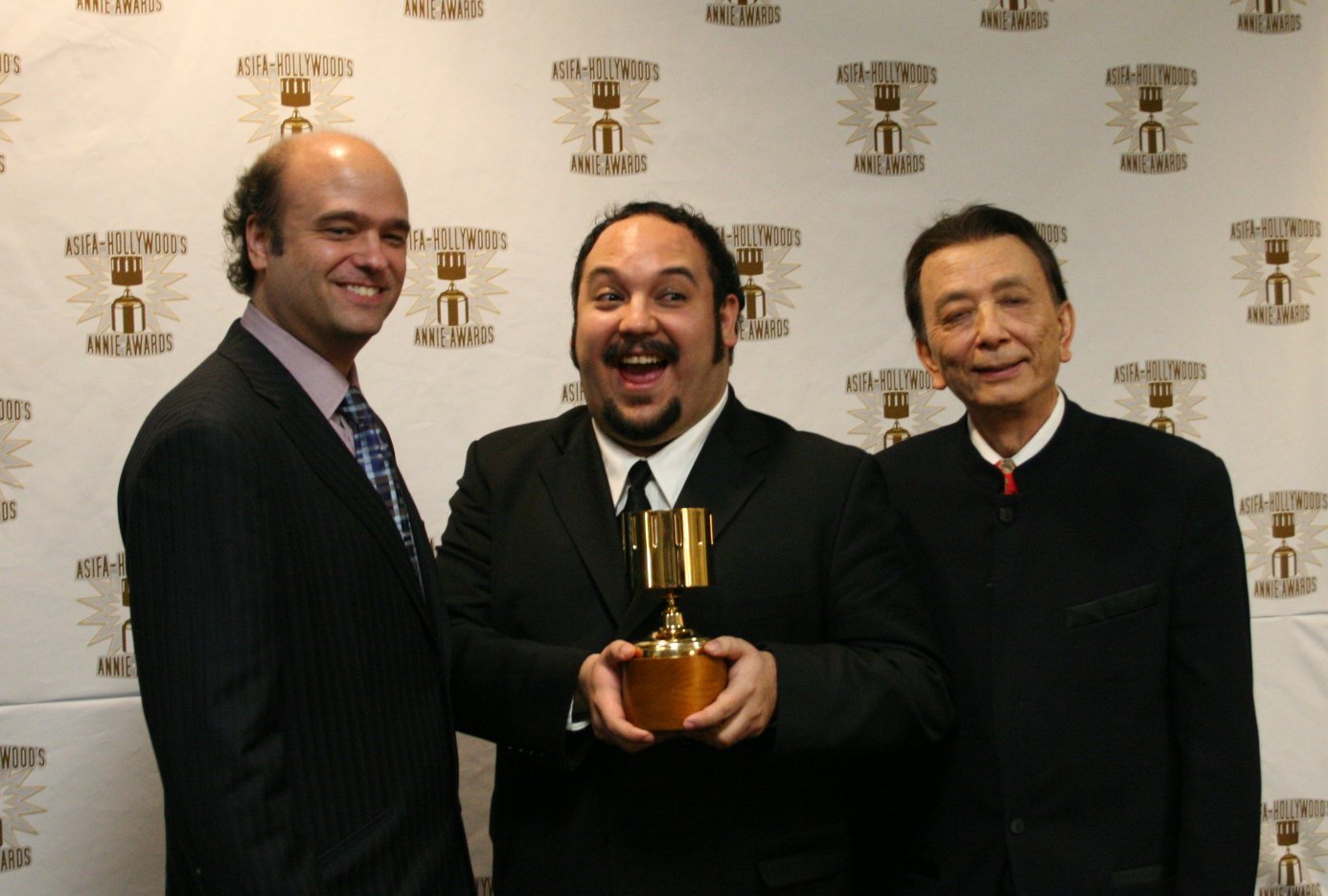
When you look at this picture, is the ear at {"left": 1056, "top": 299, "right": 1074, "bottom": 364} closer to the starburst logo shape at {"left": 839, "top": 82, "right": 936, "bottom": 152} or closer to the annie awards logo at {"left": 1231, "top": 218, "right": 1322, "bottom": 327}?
the starburst logo shape at {"left": 839, "top": 82, "right": 936, "bottom": 152}

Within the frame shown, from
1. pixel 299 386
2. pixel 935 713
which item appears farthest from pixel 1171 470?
pixel 299 386

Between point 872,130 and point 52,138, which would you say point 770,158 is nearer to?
point 872,130

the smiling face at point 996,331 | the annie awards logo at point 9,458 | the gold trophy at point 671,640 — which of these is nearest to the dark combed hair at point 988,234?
the smiling face at point 996,331

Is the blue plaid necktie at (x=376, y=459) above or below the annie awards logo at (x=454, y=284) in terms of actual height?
below

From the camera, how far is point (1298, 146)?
2.84 meters

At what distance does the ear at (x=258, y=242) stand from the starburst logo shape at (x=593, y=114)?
1075mm

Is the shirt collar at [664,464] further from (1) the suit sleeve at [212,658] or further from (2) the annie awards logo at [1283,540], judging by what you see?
(2) the annie awards logo at [1283,540]

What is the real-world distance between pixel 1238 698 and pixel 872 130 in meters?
1.58

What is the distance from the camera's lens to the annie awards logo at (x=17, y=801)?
7.58 ft

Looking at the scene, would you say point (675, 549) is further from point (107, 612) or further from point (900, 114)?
point (900, 114)

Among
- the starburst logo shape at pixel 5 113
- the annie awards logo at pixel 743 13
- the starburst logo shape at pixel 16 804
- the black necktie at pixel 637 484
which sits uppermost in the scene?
the annie awards logo at pixel 743 13

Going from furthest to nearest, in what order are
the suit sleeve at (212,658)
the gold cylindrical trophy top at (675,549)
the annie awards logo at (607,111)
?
the annie awards logo at (607,111) → the gold cylindrical trophy top at (675,549) → the suit sleeve at (212,658)

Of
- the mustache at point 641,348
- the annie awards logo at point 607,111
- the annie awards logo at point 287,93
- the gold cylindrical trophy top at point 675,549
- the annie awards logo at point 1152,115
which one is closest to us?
the gold cylindrical trophy top at point 675,549

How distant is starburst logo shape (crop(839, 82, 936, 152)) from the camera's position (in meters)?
2.71
